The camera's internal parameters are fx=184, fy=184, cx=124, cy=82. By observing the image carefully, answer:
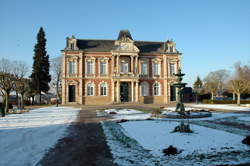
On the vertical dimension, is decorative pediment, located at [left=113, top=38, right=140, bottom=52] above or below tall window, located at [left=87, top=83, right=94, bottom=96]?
above

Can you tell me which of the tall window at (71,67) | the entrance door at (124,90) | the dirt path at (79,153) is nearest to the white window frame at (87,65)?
the tall window at (71,67)

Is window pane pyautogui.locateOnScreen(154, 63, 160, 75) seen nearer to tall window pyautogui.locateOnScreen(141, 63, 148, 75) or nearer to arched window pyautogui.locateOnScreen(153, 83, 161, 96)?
tall window pyautogui.locateOnScreen(141, 63, 148, 75)

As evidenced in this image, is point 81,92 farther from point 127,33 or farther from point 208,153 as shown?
point 208,153

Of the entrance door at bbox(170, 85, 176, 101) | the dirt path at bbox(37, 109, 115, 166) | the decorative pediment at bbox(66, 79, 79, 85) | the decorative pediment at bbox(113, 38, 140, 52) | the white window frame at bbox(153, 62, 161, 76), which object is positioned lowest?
the dirt path at bbox(37, 109, 115, 166)

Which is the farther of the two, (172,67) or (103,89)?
(172,67)

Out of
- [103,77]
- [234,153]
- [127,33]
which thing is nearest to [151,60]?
[127,33]

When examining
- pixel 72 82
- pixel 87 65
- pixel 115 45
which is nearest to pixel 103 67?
pixel 87 65

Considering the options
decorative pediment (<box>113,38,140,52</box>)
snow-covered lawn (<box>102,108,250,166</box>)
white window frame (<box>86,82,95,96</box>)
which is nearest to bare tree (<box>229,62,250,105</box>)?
decorative pediment (<box>113,38,140,52</box>)

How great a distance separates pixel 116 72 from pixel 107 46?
6.84 metres

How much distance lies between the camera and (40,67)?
141ft

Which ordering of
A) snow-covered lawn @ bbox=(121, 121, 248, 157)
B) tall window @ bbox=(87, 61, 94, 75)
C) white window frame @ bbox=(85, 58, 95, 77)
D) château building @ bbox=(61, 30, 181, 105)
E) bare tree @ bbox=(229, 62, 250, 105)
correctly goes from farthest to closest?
tall window @ bbox=(87, 61, 94, 75) < white window frame @ bbox=(85, 58, 95, 77) < château building @ bbox=(61, 30, 181, 105) < bare tree @ bbox=(229, 62, 250, 105) < snow-covered lawn @ bbox=(121, 121, 248, 157)

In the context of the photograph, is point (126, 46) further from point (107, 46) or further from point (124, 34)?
point (107, 46)

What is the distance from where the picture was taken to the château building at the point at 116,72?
117ft

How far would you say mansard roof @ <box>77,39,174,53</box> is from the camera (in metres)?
37.6
